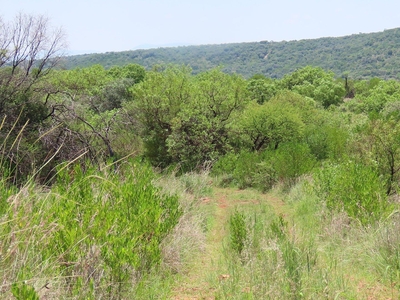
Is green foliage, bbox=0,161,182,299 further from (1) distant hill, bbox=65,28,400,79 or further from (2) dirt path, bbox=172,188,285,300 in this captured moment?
(1) distant hill, bbox=65,28,400,79

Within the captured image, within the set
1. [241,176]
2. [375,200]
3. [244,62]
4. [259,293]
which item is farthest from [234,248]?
[244,62]

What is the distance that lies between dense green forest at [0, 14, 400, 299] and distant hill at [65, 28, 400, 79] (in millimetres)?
62294

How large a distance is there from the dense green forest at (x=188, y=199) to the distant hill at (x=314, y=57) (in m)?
62.3

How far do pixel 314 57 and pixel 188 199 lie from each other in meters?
106

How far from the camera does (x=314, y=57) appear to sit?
344 feet

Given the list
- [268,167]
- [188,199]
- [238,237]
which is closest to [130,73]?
[268,167]

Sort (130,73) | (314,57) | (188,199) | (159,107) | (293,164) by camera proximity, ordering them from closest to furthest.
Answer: (188,199) < (293,164) < (159,107) < (130,73) < (314,57)

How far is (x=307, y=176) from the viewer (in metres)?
11.6

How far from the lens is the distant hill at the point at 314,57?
281 feet

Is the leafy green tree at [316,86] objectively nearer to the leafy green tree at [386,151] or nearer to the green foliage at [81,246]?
the leafy green tree at [386,151]

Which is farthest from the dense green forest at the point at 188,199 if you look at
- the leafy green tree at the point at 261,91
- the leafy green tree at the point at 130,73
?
the leafy green tree at the point at 130,73

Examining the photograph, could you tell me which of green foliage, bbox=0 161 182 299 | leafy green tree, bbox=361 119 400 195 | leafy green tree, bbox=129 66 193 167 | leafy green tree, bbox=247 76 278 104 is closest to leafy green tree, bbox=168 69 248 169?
leafy green tree, bbox=129 66 193 167

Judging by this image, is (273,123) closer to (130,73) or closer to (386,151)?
(386,151)

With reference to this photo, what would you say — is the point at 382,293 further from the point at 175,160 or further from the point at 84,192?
the point at 175,160
